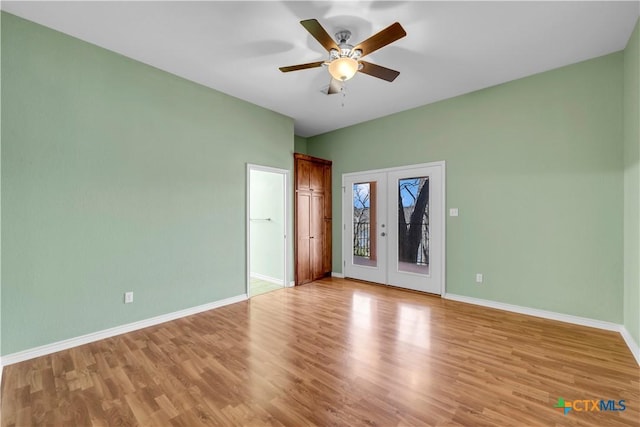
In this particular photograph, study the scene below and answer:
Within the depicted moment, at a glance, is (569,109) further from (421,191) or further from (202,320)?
(202,320)

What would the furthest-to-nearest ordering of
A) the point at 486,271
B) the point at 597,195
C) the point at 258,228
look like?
the point at 258,228
the point at 486,271
the point at 597,195

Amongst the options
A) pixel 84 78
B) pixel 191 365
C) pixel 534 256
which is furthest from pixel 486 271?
pixel 84 78

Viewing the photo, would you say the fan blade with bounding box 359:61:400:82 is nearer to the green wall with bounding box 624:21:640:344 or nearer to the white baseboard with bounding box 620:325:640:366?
the green wall with bounding box 624:21:640:344

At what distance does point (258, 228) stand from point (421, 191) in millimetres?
3252

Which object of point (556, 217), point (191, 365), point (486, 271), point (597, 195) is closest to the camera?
point (191, 365)

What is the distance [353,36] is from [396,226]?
122 inches

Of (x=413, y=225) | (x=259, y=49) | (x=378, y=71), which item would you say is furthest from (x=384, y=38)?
(x=413, y=225)

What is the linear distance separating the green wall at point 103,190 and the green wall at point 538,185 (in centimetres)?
345

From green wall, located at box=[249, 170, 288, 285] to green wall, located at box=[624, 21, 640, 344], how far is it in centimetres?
437

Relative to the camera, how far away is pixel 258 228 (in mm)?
5625

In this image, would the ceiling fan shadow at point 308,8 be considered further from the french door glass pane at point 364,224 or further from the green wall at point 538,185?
the french door glass pane at point 364,224

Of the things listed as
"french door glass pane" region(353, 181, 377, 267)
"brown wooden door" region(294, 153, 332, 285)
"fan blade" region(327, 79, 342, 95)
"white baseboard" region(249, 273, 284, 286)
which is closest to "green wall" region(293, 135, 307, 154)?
"brown wooden door" region(294, 153, 332, 285)

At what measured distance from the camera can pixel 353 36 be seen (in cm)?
270

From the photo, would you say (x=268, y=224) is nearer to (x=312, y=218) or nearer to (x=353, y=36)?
(x=312, y=218)
